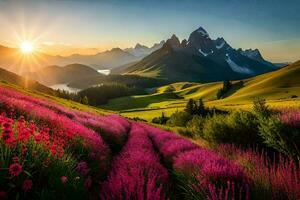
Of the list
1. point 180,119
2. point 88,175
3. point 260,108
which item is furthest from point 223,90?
point 88,175

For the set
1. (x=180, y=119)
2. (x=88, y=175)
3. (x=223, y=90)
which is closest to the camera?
(x=88, y=175)

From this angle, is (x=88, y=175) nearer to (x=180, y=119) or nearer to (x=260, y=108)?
(x=260, y=108)

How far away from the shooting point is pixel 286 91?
149 metres

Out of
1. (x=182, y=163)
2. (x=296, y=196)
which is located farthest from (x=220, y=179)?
(x=182, y=163)

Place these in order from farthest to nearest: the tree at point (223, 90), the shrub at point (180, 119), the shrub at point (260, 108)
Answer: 1. the tree at point (223, 90)
2. the shrub at point (180, 119)
3. the shrub at point (260, 108)

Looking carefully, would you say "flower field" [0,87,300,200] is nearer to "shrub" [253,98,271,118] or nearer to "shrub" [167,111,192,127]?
"shrub" [253,98,271,118]

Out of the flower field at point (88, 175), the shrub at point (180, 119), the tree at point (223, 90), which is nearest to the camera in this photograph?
the flower field at point (88, 175)

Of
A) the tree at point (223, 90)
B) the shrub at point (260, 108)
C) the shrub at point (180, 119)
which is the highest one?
the shrub at point (260, 108)

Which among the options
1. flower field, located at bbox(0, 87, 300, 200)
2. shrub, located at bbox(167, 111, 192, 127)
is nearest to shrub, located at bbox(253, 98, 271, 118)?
flower field, located at bbox(0, 87, 300, 200)

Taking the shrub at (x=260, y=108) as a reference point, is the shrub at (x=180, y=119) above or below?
below

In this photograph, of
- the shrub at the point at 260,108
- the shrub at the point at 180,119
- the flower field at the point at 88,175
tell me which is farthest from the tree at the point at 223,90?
the flower field at the point at 88,175

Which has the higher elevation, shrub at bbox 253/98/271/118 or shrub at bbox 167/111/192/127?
shrub at bbox 253/98/271/118

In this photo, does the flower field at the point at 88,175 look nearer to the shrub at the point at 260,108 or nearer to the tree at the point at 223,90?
the shrub at the point at 260,108

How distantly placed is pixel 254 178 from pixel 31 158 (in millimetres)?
4812
